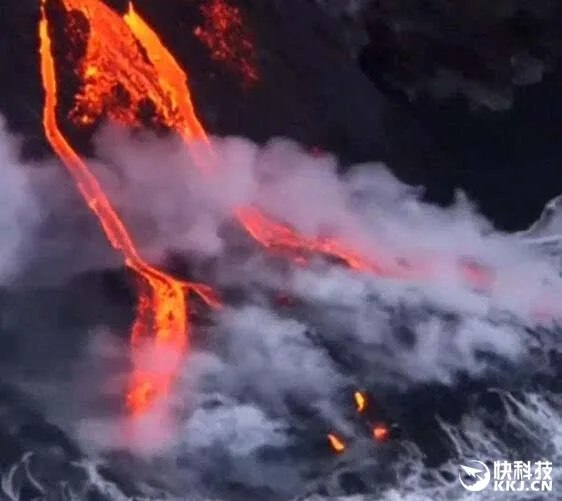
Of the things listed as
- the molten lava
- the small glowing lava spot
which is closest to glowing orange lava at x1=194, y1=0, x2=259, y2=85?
the molten lava

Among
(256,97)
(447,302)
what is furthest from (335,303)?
(256,97)

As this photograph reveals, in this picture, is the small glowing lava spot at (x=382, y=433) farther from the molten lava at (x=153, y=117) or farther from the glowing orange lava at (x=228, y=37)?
the glowing orange lava at (x=228, y=37)

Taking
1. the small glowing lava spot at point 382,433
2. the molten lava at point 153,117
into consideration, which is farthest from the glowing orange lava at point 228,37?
the small glowing lava spot at point 382,433

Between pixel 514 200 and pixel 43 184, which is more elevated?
pixel 514 200

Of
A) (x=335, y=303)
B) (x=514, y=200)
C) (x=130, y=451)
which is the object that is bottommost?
(x=130, y=451)

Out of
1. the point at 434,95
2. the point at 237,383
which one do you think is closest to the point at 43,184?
the point at 237,383

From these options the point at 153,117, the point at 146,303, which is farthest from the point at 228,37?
the point at 146,303

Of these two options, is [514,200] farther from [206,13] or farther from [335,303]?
[206,13]
